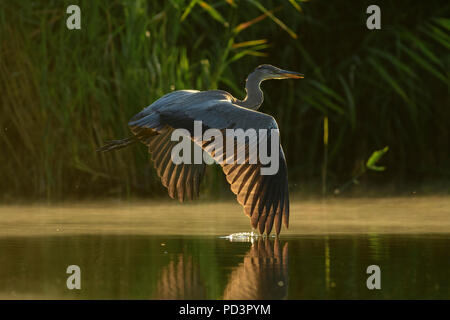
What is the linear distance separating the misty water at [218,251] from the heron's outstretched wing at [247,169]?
239 millimetres

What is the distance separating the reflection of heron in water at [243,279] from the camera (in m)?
4.96

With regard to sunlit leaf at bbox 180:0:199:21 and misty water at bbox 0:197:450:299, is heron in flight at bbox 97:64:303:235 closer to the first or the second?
misty water at bbox 0:197:450:299

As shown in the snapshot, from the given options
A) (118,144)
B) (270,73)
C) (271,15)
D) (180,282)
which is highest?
(271,15)

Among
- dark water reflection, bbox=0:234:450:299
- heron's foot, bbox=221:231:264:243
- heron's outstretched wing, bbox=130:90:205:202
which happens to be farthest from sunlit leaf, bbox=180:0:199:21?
dark water reflection, bbox=0:234:450:299

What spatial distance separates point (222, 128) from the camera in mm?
6828

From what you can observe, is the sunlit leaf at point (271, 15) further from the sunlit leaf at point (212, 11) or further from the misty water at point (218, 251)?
the misty water at point (218, 251)

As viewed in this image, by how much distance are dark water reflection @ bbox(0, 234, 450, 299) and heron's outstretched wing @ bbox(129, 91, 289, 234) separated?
0.24 metres

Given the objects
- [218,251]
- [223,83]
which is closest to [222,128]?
[218,251]

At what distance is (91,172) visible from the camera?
32.6 ft

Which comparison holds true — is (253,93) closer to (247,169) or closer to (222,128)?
(222,128)

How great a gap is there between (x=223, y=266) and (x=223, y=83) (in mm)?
5128
